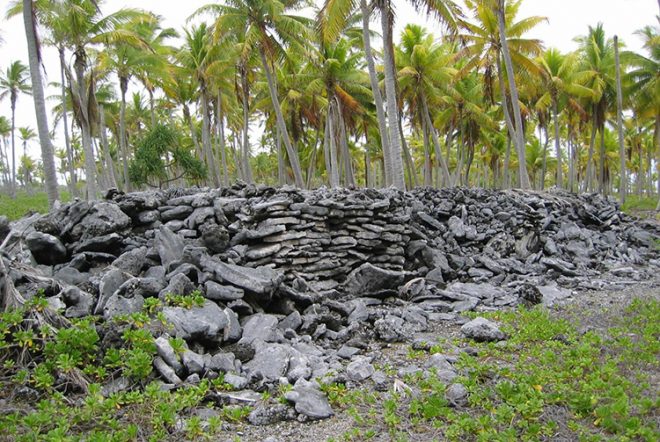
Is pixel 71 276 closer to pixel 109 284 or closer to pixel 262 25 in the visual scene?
pixel 109 284

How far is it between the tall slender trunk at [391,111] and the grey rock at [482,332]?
26.2 ft

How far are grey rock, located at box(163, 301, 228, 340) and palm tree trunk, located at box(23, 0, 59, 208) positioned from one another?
8470 mm

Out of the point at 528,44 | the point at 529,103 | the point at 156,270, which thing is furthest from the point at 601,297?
the point at 529,103

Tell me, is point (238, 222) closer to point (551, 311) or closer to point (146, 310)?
point (146, 310)

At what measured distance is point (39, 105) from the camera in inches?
492

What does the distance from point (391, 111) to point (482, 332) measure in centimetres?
989

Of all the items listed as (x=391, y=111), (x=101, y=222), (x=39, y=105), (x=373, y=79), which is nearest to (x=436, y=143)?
(x=373, y=79)

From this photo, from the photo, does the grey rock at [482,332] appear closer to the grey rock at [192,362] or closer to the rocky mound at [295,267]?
the rocky mound at [295,267]

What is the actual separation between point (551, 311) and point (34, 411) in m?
7.43

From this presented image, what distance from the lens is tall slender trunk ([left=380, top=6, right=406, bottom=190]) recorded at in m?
14.4

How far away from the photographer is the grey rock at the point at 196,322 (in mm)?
5508

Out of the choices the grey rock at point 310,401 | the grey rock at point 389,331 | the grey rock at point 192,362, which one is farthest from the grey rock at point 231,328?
the grey rock at point 389,331

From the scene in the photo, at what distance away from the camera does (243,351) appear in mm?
5566

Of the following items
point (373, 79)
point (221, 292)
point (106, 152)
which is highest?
point (373, 79)
